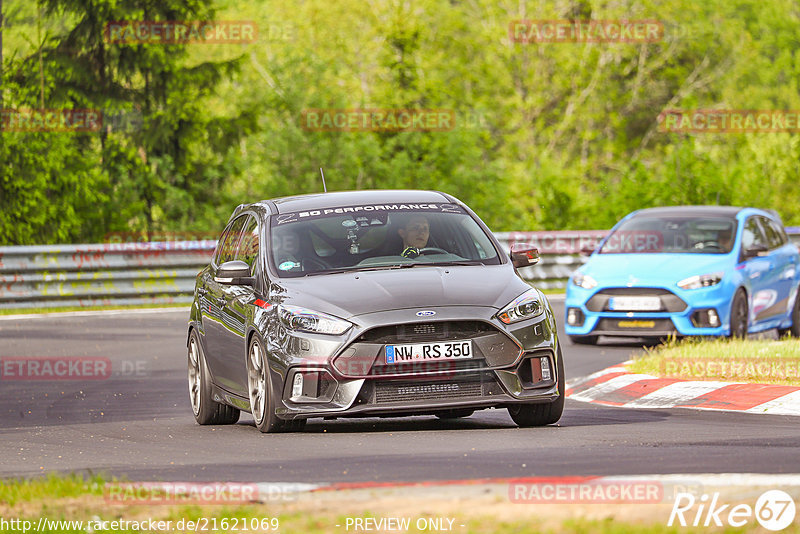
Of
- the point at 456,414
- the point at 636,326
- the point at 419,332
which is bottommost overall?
the point at 636,326

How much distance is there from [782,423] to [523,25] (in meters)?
45.0

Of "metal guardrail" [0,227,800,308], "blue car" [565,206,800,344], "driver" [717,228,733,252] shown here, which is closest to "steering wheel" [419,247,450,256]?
"blue car" [565,206,800,344]

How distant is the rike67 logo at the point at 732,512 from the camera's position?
5723 millimetres

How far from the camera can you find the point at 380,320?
9578 mm

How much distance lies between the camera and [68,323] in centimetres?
2205

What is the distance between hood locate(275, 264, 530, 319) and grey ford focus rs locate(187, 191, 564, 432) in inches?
0.5

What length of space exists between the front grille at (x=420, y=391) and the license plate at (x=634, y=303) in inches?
307

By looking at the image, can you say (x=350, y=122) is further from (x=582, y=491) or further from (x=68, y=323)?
(x=582, y=491)

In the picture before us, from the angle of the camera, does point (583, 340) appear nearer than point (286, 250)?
No

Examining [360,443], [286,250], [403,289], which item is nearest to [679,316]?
[286,250]

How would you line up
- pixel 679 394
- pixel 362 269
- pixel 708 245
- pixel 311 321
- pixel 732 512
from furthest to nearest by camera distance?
pixel 708 245 < pixel 679 394 < pixel 362 269 < pixel 311 321 < pixel 732 512

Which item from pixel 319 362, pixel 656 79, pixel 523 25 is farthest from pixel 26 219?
pixel 656 79

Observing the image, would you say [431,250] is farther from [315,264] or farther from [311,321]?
[311,321]

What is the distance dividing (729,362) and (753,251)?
4.50m
